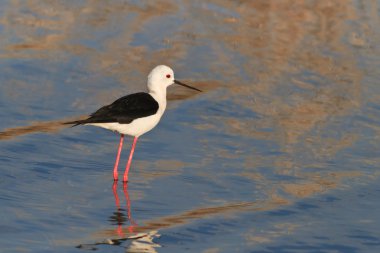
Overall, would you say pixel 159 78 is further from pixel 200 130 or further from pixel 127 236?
pixel 127 236

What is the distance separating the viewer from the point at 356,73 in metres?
14.2

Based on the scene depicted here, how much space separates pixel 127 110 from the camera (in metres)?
10.1

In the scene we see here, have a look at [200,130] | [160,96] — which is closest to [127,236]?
[160,96]

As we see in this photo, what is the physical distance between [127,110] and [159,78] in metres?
0.75

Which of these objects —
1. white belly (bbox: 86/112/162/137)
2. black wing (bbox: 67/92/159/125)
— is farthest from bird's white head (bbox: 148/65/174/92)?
white belly (bbox: 86/112/162/137)

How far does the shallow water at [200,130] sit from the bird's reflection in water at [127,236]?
2cm

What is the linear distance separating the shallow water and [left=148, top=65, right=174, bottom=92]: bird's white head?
681 millimetres

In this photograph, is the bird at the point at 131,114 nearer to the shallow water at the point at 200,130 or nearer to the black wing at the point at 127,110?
the black wing at the point at 127,110

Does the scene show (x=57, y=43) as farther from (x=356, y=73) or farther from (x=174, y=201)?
(x=174, y=201)

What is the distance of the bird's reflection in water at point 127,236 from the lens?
799 centimetres

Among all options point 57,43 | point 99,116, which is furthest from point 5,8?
point 99,116

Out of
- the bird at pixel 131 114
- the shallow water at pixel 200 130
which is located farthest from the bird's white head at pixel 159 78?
the shallow water at pixel 200 130

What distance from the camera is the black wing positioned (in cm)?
981

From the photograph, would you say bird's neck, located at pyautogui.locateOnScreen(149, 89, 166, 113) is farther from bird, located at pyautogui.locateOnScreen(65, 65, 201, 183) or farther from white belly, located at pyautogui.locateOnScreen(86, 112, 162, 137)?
white belly, located at pyautogui.locateOnScreen(86, 112, 162, 137)
